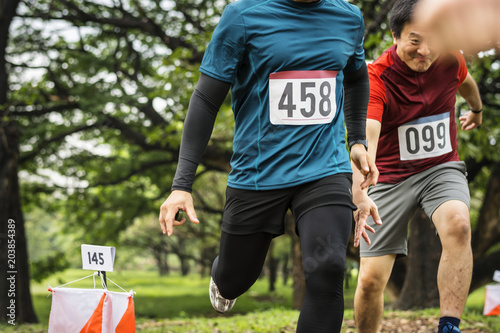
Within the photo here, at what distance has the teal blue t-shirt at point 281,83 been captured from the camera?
115 inches

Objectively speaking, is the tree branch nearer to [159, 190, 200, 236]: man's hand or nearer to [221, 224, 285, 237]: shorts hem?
[221, 224, 285, 237]: shorts hem

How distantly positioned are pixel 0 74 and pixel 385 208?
1160cm

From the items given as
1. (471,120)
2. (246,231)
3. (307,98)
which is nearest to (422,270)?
(471,120)

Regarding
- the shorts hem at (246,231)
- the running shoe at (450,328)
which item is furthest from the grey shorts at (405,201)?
the shorts hem at (246,231)

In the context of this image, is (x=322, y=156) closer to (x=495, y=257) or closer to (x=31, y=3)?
(x=495, y=257)

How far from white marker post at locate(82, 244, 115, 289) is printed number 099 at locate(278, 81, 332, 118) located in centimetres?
165

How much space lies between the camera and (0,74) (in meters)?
13.2

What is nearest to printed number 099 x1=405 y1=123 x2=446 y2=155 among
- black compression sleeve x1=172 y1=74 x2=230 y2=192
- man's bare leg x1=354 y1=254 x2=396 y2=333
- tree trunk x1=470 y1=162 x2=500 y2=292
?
man's bare leg x1=354 y1=254 x2=396 y2=333

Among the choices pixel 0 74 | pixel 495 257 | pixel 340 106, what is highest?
pixel 0 74

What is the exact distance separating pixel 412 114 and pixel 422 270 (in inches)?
249

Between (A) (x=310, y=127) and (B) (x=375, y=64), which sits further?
(B) (x=375, y=64)

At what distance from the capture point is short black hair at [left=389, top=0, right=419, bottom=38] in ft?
11.9

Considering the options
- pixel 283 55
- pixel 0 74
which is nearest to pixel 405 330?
pixel 283 55

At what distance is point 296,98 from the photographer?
9.70ft
